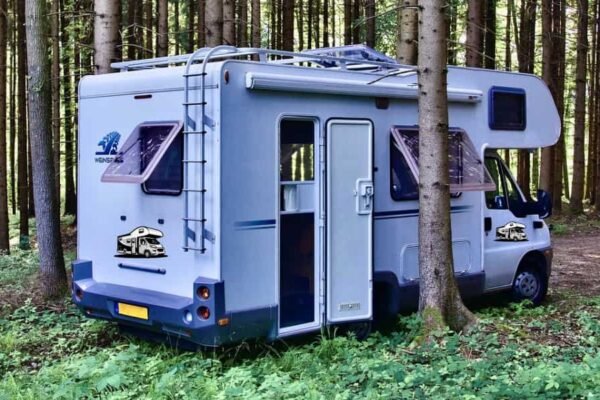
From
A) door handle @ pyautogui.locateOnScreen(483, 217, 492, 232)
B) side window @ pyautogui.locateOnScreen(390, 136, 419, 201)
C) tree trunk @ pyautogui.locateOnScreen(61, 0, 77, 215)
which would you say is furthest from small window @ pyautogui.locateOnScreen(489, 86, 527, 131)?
tree trunk @ pyautogui.locateOnScreen(61, 0, 77, 215)

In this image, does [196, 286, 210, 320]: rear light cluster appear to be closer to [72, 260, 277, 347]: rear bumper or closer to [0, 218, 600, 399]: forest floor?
[72, 260, 277, 347]: rear bumper

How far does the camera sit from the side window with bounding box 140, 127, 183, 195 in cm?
670

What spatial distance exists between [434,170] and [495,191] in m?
2.38

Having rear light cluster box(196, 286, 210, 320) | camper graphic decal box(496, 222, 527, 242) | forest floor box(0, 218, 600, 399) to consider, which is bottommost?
forest floor box(0, 218, 600, 399)

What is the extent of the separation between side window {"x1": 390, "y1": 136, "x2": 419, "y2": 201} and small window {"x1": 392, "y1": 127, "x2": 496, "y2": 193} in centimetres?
8

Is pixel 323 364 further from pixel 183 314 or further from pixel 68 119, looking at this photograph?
pixel 68 119

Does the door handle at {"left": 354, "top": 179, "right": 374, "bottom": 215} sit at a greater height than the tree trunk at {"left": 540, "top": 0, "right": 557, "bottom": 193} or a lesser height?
lesser

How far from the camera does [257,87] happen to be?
6.56m

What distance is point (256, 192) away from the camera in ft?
21.8

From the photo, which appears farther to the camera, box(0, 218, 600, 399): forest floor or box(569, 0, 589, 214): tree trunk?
box(569, 0, 589, 214): tree trunk

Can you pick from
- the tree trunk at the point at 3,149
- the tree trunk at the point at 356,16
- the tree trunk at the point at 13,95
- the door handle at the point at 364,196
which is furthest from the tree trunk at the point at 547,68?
the tree trunk at the point at 13,95

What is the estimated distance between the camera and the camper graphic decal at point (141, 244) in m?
6.87

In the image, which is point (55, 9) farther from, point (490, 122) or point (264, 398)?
point (264, 398)

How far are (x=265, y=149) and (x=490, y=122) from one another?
3.51 metres
